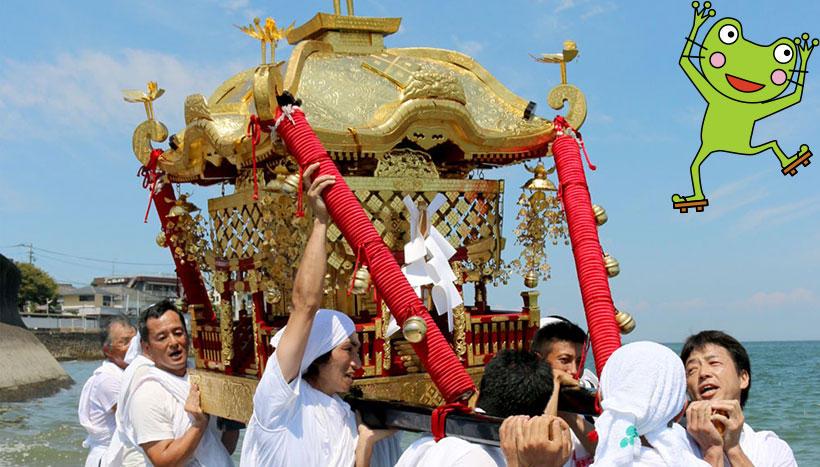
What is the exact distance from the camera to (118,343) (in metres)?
5.54

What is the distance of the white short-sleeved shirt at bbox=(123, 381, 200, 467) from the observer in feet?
12.6

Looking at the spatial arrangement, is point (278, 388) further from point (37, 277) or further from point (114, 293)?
point (114, 293)

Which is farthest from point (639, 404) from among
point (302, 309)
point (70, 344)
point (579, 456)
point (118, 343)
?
point (70, 344)

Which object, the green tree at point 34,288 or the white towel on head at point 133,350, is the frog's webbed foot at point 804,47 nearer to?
the white towel on head at point 133,350

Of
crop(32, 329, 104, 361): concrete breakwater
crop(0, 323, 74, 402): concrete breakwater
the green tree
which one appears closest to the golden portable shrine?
crop(0, 323, 74, 402): concrete breakwater

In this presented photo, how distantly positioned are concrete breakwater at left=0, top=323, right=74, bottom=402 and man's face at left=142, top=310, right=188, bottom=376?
1121 inches

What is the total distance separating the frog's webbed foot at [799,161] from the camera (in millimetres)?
4242

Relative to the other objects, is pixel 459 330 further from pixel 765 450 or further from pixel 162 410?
pixel 765 450

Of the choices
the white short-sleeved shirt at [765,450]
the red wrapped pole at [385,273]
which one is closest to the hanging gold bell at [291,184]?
the red wrapped pole at [385,273]

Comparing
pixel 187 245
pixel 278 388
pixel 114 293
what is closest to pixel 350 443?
pixel 278 388

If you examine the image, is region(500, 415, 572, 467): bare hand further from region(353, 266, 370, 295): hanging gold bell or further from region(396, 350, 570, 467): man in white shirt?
region(353, 266, 370, 295): hanging gold bell

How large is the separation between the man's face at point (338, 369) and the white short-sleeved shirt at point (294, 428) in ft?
0.15

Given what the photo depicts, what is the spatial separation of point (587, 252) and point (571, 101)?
0.99m

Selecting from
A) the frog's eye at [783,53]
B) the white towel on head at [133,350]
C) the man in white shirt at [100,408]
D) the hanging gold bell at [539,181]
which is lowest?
the man in white shirt at [100,408]
